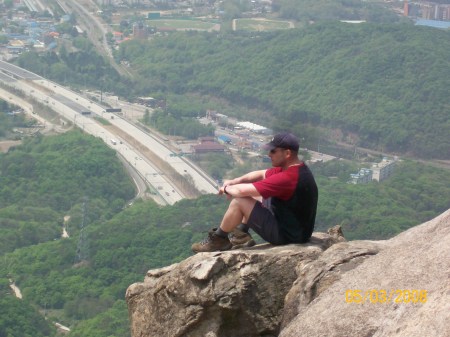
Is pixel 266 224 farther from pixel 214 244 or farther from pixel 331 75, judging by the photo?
pixel 331 75

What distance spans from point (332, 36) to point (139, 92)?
52.4 feet

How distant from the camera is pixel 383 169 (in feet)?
194

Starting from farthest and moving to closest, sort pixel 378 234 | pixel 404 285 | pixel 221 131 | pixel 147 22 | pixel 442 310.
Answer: pixel 147 22 → pixel 221 131 → pixel 378 234 → pixel 404 285 → pixel 442 310

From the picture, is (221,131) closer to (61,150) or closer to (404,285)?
(61,150)

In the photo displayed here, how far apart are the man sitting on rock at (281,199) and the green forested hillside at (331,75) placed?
5076 cm

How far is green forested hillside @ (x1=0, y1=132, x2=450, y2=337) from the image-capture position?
3534 cm

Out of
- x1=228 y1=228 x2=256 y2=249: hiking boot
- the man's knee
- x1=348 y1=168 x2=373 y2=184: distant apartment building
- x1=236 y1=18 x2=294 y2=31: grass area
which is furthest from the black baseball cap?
x1=236 y1=18 x2=294 y2=31: grass area

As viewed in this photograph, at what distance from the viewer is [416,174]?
58781 millimetres

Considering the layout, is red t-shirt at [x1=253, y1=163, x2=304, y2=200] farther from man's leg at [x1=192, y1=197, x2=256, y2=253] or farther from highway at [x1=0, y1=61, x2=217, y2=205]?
highway at [x1=0, y1=61, x2=217, y2=205]

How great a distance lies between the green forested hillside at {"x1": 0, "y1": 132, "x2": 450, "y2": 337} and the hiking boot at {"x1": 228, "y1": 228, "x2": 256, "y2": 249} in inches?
729

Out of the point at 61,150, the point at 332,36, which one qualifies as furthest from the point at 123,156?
the point at 332,36

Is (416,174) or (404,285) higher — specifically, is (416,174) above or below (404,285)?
below
